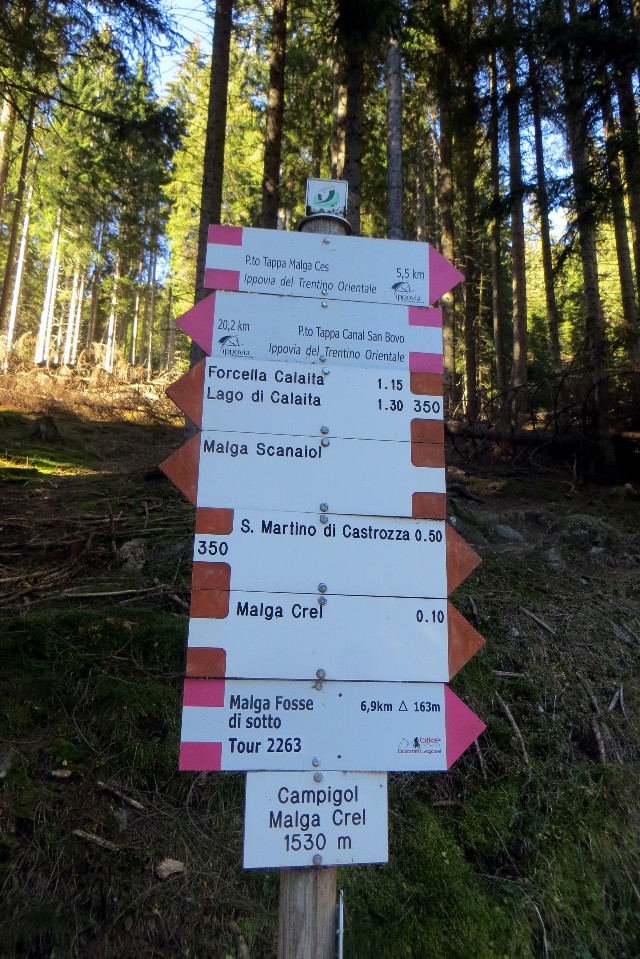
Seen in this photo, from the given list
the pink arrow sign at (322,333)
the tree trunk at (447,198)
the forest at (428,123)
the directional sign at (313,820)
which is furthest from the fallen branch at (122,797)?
the tree trunk at (447,198)

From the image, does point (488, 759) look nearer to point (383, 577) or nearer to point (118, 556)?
point (383, 577)

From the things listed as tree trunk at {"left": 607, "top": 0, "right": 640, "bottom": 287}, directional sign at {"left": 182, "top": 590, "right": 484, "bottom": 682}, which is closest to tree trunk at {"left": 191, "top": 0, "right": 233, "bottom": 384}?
tree trunk at {"left": 607, "top": 0, "right": 640, "bottom": 287}

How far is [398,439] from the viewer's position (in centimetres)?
195

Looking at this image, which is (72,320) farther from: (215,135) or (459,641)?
(459,641)

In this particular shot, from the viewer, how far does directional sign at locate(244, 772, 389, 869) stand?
5.47 ft

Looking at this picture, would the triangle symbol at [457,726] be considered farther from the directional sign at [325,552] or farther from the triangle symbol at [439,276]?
the triangle symbol at [439,276]

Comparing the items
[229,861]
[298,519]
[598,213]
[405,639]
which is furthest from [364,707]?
[598,213]

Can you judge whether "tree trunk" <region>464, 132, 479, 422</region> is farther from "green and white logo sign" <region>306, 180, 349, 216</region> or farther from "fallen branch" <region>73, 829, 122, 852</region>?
"fallen branch" <region>73, 829, 122, 852</region>

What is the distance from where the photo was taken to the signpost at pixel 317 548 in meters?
1.71

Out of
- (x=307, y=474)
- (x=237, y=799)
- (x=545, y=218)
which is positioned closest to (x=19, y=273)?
(x=545, y=218)

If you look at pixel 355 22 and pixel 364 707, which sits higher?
pixel 355 22

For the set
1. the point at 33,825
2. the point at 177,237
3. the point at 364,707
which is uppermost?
the point at 177,237

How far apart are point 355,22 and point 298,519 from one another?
6124 mm

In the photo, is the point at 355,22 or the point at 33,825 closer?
the point at 33,825
